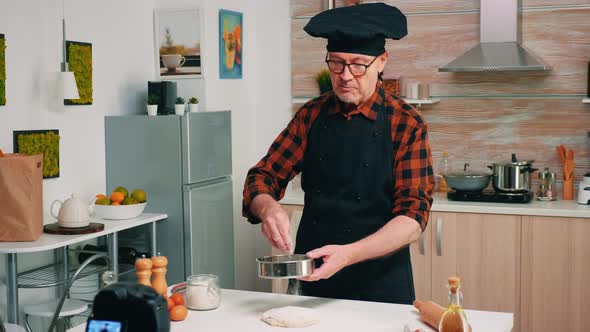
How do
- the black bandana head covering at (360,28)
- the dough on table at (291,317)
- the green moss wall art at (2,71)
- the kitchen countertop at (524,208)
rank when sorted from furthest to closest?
the kitchen countertop at (524,208) < the green moss wall art at (2,71) < the black bandana head covering at (360,28) < the dough on table at (291,317)

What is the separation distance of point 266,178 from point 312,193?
15 cm

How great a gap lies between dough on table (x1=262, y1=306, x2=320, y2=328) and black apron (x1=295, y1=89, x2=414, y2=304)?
0.42 meters

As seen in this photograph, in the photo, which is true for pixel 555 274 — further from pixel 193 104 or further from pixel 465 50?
pixel 193 104

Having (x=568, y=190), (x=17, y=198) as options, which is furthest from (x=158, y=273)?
(x=568, y=190)

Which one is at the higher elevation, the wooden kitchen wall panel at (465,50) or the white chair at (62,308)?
the wooden kitchen wall panel at (465,50)

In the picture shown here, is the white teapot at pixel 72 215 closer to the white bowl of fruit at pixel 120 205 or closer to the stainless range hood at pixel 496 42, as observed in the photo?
the white bowl of fruit at pixel 120 205

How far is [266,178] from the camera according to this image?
2.39 meters

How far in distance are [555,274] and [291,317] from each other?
2.53 m

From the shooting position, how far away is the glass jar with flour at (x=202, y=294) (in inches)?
81.3

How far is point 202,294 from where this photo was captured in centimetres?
206

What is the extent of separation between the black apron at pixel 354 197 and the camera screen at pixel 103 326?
160 cm

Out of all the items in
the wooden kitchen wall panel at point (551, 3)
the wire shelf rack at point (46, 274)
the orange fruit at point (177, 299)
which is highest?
the wooden kitchen wall panel at point (551, 3)

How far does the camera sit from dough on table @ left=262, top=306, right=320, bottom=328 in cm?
190

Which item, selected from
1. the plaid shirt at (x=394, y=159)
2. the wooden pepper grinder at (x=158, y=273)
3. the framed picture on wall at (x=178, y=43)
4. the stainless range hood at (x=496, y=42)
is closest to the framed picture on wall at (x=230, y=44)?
the framed picture on wall at (x=178, y=43)
